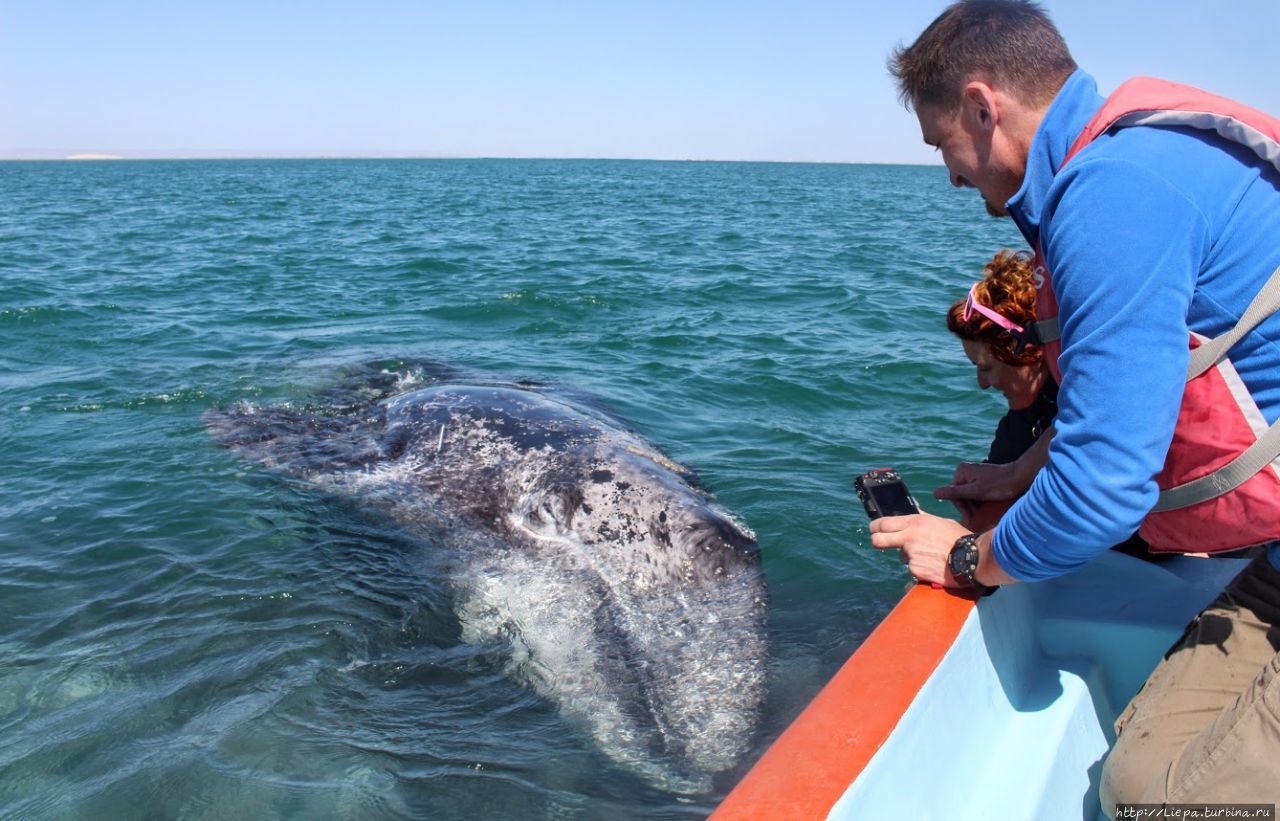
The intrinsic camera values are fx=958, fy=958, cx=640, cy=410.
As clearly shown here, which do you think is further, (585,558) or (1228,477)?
(585,558)

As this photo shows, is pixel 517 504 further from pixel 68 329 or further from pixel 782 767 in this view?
pixel 68 329

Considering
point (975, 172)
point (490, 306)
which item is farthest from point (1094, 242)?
point (490, 306)

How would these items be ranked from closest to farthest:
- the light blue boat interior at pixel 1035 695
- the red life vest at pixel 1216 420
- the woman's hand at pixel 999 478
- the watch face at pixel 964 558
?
1. the red life vest at pixel 1216 420
2. the light blue boat interior at pixel 1035 695
3. the watch face at pixel 964 558
4. the woman's hand at pixel 999 478

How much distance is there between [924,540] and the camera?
3.21 metres

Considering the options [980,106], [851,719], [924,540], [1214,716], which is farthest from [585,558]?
[980,106]

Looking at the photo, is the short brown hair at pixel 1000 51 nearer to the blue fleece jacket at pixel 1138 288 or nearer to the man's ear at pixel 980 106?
the man's ear at pixel 980 106

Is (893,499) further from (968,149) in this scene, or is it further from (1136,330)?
(1136,330)

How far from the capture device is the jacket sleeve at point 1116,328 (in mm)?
2078

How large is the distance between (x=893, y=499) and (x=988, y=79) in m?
1.62

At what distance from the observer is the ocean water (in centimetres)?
446

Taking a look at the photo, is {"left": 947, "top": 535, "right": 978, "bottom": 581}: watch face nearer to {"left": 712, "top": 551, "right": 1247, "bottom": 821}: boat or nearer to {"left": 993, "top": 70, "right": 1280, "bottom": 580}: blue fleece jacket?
{"left": 712, "top": 551, "right": 1247, "bottom": 821}: boat

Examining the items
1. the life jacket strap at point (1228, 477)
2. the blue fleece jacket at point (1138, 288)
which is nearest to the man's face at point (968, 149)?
the blue fleece jacket at point (1138, 288)

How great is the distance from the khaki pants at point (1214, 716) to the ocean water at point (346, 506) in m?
2.00

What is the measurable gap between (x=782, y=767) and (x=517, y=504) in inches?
154
